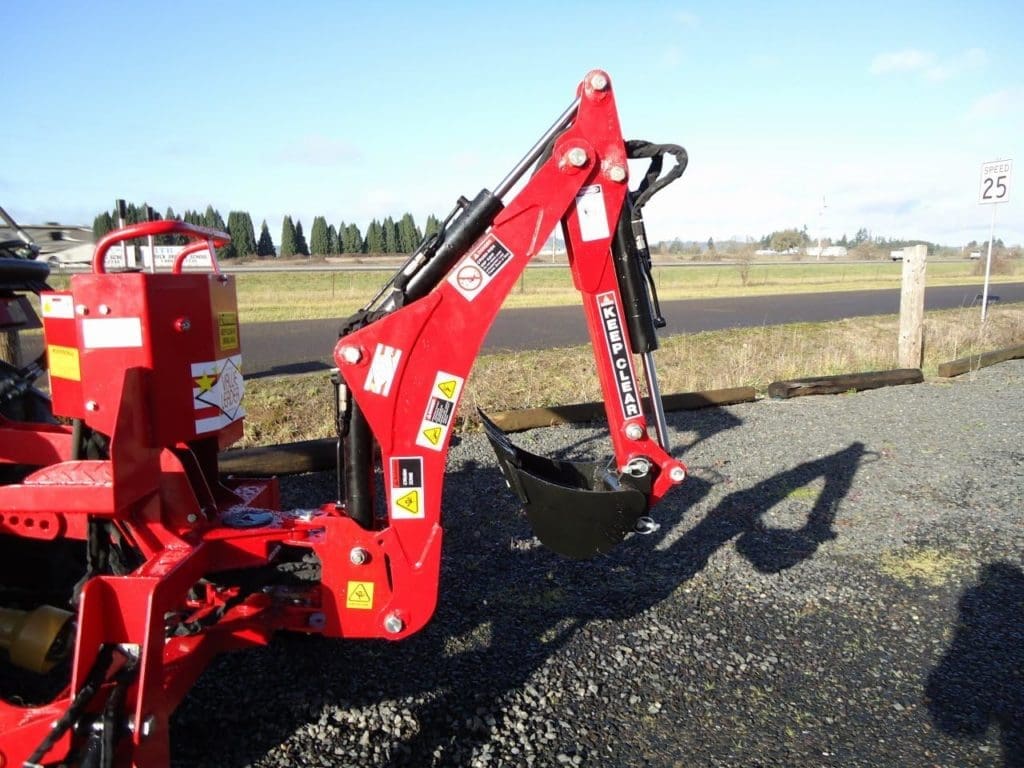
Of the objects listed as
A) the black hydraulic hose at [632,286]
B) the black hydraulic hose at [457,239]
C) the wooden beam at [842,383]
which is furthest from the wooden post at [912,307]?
the black hydraulic hose at [457,239]

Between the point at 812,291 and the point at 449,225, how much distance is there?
34296 mm

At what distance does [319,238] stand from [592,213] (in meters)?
65.6

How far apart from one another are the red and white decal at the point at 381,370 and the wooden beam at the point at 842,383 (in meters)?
7.58

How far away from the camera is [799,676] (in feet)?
11.9

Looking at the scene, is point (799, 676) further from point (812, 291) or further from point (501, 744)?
point (812, 291)

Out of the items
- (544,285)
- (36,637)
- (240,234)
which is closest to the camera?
(36,637)

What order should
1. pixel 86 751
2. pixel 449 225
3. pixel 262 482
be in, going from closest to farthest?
pixel 86 751 < pixel 449 225 < pixel 262 482

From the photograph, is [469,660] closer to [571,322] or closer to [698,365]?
[698,365]

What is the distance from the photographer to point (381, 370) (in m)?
2.87

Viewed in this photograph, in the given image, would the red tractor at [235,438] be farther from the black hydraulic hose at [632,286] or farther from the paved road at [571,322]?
the paved road at [571,322]

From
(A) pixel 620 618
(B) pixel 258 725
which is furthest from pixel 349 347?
(A) pixel 620 618

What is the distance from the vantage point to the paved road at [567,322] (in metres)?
13.6

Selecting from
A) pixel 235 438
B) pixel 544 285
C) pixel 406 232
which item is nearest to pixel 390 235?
pixel 406 232

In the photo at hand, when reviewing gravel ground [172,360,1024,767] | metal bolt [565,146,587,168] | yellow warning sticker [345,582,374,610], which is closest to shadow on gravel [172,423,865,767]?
gravel ground [172,360,1024,767]
